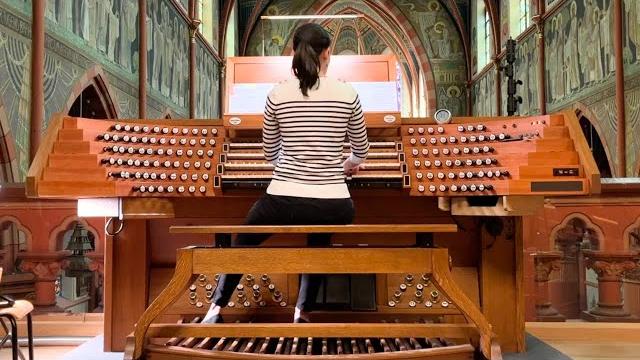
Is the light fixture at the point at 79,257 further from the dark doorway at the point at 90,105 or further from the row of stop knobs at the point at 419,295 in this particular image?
the row of stop knobs at the point at 419,295

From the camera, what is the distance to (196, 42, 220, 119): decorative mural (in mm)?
13867

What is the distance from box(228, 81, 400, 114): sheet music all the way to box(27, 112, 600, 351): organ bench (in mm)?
92

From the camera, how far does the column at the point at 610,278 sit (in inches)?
153

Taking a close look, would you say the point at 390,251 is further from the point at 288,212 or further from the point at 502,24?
the point at 502,24

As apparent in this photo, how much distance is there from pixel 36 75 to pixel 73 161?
433 centimetres

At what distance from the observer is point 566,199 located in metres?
3.95

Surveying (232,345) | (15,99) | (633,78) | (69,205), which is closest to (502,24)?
(633,78)

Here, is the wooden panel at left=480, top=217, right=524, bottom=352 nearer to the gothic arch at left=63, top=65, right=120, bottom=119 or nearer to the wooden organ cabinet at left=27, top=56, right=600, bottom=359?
the wooden organ cabinet at left=27, top=56, right=600, bottom=359

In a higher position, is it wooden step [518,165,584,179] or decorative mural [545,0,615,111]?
decorative mural [545,0,615,111]

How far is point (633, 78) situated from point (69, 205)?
25.1ft

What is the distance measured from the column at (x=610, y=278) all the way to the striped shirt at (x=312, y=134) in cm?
220

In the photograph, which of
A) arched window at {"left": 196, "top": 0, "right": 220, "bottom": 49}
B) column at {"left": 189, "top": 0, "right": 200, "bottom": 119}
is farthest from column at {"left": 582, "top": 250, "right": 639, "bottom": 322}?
arched window at {"left": 196, "top": 0, "right": 220, "bottom": 49}

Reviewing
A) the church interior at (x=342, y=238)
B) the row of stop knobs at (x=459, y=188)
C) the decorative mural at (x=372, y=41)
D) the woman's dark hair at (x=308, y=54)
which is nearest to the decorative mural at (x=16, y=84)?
the church interior at (x=342, y=238)

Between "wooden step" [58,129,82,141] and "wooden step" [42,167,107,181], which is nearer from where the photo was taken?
"wooden step" [42,167,107,181]
